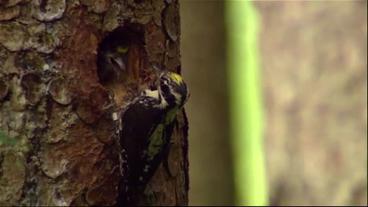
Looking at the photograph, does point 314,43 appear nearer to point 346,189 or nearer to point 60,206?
point 346,189

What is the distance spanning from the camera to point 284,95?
12.3 ft

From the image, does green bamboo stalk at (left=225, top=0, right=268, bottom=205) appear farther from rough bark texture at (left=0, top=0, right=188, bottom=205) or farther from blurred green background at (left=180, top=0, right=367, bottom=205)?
rough bark texture at (left=0, top=0, right=188, bottom=205)

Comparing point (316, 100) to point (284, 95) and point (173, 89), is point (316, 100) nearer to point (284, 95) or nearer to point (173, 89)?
point (284, 95)

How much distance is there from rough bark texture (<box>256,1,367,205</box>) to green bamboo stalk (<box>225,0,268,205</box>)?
0.13 metres

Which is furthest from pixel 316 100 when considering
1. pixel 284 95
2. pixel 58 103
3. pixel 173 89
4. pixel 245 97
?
pixel 58 103

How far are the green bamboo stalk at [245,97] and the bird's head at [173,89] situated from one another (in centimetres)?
116

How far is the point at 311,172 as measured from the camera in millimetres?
3736

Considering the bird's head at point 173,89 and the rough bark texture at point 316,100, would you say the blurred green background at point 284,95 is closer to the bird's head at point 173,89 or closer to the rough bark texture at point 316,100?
the rough bark texture at point 316,100

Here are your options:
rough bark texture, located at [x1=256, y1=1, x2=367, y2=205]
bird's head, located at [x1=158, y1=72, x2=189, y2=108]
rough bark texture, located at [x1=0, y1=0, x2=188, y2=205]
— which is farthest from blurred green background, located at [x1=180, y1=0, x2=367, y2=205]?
rough bark texture, located at [x1=0, y1=0, x2=188, y2=205]

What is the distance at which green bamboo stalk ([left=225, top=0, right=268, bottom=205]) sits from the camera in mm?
3855

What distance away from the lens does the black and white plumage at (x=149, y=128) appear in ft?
8.28

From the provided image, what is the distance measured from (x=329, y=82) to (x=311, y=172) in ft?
1.24

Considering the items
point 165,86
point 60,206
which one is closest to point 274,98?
point 165,86

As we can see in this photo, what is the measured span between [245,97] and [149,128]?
1502 millimetres
